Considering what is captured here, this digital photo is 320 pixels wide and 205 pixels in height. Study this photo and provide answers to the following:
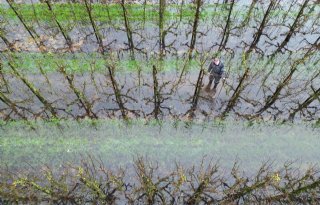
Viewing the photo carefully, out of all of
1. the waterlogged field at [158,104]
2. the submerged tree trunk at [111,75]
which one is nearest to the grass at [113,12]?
the waterlogged field at [158,104]

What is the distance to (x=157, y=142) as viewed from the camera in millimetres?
12562

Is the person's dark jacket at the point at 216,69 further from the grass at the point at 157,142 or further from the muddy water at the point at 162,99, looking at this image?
the grass at the point at 157,142

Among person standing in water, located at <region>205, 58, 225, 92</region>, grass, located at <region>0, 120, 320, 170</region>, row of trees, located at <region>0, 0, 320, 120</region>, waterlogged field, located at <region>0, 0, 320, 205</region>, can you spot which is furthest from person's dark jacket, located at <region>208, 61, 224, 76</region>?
grass, located at <region>0, 120, 320, 170</region>

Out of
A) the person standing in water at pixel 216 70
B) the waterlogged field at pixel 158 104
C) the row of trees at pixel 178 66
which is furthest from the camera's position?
the row of trees at pixel 178 66

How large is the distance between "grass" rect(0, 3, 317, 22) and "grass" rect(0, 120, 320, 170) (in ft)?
16.4

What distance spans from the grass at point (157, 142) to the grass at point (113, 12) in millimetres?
5008

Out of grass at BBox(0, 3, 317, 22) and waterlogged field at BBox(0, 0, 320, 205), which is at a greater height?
grass at BBox(0, 3, 317, 22)

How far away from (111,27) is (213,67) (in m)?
5.19

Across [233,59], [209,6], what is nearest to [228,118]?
[233,59]

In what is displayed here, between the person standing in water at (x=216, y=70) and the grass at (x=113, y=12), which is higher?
the grass at (x=113, y=12)

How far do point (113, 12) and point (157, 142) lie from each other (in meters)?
6.43

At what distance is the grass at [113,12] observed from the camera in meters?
15.4

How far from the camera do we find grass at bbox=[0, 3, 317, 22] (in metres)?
15.4

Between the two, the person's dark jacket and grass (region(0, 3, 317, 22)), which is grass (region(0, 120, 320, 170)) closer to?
the person's dark jacket
